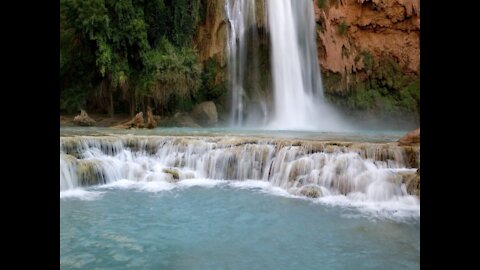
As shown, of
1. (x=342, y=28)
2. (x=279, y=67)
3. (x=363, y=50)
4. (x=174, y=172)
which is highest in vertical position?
(x=342, y=28)

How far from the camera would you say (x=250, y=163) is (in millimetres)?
9578

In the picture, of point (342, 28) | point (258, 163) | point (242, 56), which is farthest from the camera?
point (342, 28)

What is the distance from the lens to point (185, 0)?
18.4 m

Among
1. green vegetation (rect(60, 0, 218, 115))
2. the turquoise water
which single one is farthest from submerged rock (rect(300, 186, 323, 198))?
green vegetation (rect(60, 0, 218, 115))

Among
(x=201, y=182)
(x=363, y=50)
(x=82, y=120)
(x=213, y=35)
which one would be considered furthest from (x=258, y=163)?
(x=363, y=50)

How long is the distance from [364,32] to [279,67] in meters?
4.71

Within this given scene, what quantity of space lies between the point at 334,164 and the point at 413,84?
13.7 metres

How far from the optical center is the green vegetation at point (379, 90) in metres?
19.7

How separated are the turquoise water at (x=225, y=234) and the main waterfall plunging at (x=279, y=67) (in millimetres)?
11301

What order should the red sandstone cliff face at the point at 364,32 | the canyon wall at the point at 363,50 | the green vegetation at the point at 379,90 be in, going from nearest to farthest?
the canyon wall at the point at 363,50, the red sandstone cliff face at the point at 364,32, the green vegetation at the point at 379,90

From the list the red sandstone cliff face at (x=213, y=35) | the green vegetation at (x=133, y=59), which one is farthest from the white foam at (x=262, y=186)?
the red sandstone cliff face at (x=213, y=35)

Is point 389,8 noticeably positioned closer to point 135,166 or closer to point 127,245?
point 135,166

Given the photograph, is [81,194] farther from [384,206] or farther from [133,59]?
[133,59]

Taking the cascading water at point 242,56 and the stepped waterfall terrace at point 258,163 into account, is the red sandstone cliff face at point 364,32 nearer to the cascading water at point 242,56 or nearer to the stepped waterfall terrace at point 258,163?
the cascading water at point 242,56
